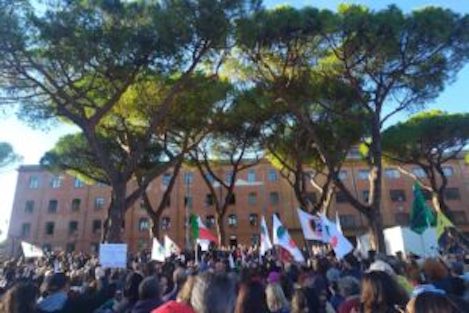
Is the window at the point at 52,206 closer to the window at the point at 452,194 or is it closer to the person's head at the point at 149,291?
the window at the point at 452,194

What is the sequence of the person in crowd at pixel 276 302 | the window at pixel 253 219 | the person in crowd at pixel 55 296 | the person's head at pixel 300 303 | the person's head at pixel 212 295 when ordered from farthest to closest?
the window at pixel 253 219 → the person in crowd at pixel 276 302 → the person in crowd at pixel 55 296 → the person's head at pixel 300 303 → the person's head at pixel 212 295

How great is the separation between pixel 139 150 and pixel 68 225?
27.3 m

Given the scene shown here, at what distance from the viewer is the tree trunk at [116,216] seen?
13.9 metres

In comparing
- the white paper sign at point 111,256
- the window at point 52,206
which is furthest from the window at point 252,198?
the white paper sign at point 111,256

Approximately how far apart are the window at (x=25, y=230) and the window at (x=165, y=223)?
11385 millimetres

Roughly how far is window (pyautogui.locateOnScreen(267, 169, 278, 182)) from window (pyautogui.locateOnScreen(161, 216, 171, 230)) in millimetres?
9282

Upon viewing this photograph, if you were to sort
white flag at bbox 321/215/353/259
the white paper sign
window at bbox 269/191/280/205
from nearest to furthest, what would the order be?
white flag at bbox 321/215/353/259, the white paper sign, window at bbox 269/191/280/205

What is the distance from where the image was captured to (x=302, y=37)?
16.6 m

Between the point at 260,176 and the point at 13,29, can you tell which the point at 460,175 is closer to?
the point at 260,176

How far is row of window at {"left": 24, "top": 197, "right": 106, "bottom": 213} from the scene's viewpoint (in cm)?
4041

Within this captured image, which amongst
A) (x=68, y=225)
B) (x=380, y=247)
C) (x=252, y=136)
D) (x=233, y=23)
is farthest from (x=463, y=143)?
(x=68, y=225)

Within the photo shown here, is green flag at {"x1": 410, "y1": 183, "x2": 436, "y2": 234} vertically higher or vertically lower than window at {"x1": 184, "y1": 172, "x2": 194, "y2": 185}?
lower

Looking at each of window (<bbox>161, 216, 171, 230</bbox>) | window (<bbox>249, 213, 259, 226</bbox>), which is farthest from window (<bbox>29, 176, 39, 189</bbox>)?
window (<bbox>249, 213, 259, 226</bbox>)

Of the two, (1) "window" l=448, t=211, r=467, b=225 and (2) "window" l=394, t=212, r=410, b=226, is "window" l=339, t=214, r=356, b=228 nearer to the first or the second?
(2) "window" l=394, t=212, r=410, b=226
